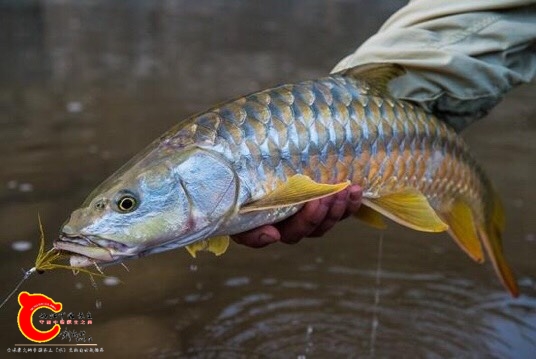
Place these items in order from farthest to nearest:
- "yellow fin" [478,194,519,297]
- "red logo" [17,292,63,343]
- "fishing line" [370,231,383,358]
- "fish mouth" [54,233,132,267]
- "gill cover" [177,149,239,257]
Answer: "fishing line" [370,231,383,358] < "red logo" [17,292,63,343] < "yellow fin" [478,194,519,297] < "gill cover" [177,149,239,257] < "fish mouth" [54,233,132,267]

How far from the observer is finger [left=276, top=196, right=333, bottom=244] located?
8.02 feet

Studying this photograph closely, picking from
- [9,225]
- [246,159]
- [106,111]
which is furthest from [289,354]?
[106,111]

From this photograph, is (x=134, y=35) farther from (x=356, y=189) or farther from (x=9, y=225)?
(x=356, y=189)

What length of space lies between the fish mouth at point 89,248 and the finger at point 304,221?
0.66m

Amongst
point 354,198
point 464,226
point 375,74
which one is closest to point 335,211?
point 354,198

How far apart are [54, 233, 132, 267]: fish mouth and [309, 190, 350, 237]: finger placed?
750 millimetres

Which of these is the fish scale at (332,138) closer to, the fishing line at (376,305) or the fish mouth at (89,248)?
the fish mouth at (89,248)

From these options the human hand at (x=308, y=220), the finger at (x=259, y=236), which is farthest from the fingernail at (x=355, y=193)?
the finger at (x=259, y=236)

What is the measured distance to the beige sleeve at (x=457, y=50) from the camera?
9.30ft

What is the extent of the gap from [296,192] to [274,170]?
0.13 m

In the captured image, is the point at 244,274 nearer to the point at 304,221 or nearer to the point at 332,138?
the point at 304,221

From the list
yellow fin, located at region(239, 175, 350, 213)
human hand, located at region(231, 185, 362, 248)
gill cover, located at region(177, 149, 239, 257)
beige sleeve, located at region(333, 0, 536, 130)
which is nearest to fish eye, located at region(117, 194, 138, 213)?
gill cover, located at region(177, 149, 239, 257)

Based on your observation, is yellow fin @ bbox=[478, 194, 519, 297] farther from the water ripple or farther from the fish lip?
the fish lip

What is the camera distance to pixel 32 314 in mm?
3695
